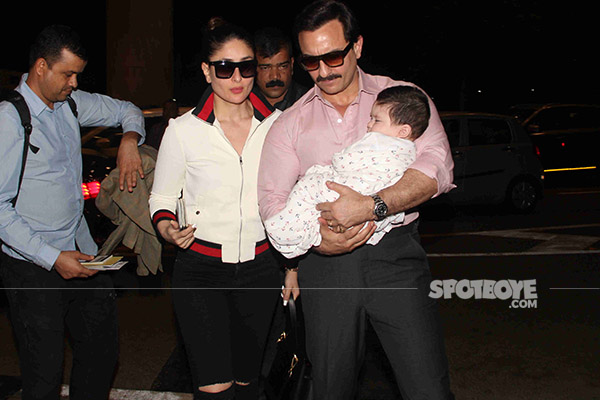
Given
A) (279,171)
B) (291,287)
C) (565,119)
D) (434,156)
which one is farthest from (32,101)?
(565,119)

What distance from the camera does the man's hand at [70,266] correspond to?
3.03 m

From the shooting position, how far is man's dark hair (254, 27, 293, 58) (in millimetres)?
4414

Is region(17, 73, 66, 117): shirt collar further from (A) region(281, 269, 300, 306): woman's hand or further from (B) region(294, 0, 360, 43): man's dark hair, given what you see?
(A) region(281, 269, 300, 306): woman's hand

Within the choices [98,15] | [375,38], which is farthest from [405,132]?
[98,15]

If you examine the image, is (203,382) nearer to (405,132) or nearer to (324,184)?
(324,184)

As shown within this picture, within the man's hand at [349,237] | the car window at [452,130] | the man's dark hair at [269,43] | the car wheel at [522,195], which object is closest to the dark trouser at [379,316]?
the man's hand at [349,237]

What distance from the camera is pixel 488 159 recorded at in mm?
10531

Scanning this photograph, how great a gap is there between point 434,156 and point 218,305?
1.24 meters

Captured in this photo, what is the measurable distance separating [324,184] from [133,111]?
1.58 metres

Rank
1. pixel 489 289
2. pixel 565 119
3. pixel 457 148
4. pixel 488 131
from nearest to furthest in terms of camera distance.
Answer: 1. pixel 489 289
2. pixel 457 148
3. pixel 488 131
4. pixel 565 119

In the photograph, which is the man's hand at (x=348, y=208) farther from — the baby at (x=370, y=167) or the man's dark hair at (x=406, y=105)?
the man's dark hair at (x=406, y=105)

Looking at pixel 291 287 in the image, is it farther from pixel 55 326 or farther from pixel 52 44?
pixel 52 44

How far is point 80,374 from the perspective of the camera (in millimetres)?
3309

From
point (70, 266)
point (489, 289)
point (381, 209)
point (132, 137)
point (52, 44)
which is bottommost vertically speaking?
point (489, 289)
